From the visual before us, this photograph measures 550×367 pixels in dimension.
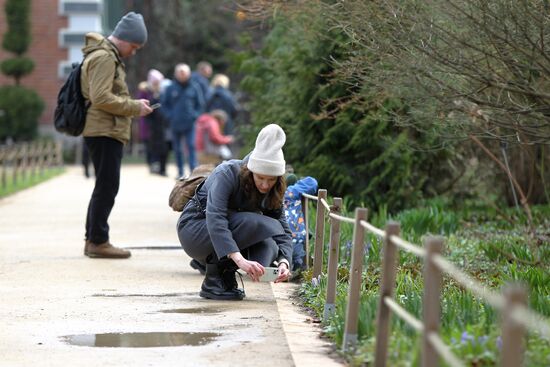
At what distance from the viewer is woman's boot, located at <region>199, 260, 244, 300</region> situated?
820 cm

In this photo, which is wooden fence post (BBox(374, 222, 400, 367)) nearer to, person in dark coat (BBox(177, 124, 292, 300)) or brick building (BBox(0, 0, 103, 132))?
person in dark coat (BBox(177, 124, 292, 300))

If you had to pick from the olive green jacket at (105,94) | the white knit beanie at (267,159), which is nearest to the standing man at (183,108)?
the olive green jacket at (105,94)

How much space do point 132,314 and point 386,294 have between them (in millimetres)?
2513

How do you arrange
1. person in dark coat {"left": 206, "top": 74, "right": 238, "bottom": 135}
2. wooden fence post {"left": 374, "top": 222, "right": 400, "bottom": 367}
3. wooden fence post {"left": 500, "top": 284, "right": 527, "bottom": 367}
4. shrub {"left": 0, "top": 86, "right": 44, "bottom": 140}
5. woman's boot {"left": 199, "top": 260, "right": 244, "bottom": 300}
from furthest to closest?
1. shrub {"left": 0, "top": 86, "right": 44, "bottom": 140}
2. person in dark coat {"left": 206, "top": 74, "right": 238, "bottom": 135}
3. woman's boot {"left": 199, "top": 260, "right": 244, "bottom": 300}
4. wooden fence post {"left": 374, "top": 222, "right": 400, "bottom": 367}
5. wooden fence post {"left": 500, "top": 284, "right": 527, "bottom": 367}

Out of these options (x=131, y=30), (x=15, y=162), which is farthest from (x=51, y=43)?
(x=131, y=30)

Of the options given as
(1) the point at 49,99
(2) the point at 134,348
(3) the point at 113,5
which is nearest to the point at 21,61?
(1) the point at 49,99

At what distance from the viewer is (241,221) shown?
26.2ft

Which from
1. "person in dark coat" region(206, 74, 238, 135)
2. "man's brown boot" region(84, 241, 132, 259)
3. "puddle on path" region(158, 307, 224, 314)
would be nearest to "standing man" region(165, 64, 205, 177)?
"person in dark coat" region(206, 74, 238, 135)

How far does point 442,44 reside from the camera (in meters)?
8.91

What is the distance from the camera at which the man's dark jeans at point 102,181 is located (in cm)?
1038

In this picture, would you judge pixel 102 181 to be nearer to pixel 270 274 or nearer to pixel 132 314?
pixel 132 314

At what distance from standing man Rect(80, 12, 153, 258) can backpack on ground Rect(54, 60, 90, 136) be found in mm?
46

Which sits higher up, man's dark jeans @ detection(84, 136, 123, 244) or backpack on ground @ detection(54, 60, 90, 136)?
backpack on ground @ detection(54, 60, 90, 136)

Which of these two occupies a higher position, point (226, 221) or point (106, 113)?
point (106, 113)
